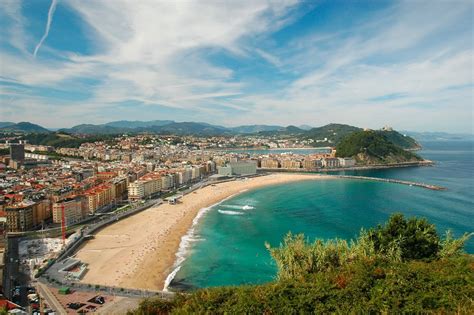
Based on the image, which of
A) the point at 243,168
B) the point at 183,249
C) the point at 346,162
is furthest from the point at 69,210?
the point at 346,162

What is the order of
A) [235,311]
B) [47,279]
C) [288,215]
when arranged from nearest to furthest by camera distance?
[235,311] < [47,279] < [288,215]

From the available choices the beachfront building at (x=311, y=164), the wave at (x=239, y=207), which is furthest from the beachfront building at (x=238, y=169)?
the wave at (x=239, y=207)

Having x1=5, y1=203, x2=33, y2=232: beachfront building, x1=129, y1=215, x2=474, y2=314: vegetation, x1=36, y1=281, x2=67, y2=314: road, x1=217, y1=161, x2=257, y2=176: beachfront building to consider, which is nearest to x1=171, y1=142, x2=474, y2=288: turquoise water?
x1=36, y1=281, x2=67, y2=314: road

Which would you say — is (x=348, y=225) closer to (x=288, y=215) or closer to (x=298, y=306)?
(x=288, y=215)

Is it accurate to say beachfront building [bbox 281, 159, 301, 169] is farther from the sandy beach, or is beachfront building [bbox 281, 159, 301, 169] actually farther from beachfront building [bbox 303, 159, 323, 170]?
the sandy beach

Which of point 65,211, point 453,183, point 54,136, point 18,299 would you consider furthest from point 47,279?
point 54,136

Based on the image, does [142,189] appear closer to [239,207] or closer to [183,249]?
[239,207]
